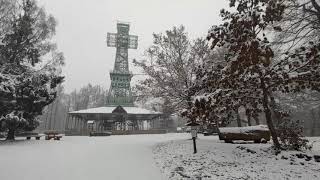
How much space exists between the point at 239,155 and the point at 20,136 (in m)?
24.4

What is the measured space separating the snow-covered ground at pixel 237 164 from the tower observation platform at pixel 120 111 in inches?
700

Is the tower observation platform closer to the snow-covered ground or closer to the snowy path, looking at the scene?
the snowy path

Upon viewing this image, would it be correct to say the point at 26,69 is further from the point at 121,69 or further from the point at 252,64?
the point at 121,69

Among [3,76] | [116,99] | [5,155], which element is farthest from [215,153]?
[116,99]

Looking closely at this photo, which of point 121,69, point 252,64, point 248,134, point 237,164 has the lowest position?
point 237,164

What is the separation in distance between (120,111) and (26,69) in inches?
641

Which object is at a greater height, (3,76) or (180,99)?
(3,76)

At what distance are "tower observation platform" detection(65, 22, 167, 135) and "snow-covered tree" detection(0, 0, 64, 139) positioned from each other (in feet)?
28.2

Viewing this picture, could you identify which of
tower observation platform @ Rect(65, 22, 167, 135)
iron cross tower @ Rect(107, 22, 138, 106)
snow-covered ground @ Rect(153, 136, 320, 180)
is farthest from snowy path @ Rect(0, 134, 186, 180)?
iron cross tower @ Rect(107, 22, 138, 106)

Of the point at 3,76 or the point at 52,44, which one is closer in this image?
the point at 3,76

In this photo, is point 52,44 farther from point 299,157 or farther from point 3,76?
point 299,157

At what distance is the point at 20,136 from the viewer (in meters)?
27.9

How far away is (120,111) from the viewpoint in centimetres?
3591

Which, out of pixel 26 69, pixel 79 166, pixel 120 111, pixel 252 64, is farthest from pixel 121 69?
pixel 252 64
